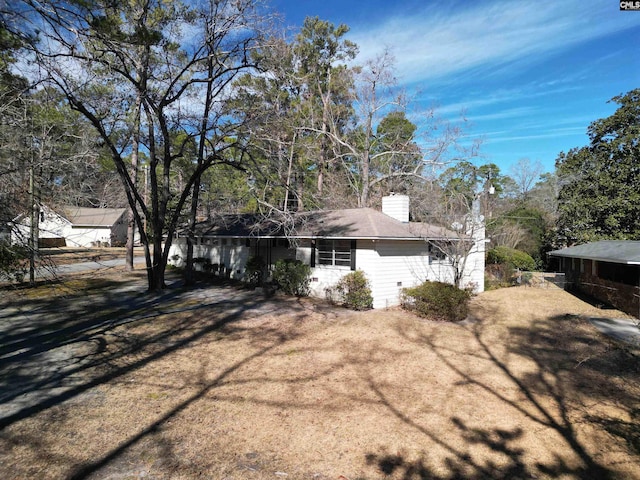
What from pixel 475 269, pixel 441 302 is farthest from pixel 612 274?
pixel 441 302

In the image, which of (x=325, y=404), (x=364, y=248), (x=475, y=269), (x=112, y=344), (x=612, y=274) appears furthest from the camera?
(x=475, y=269)

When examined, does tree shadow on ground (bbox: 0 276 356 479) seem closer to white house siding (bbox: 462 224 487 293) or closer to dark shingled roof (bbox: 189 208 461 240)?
dark shingled roof (bbox: 189 208 461 240)

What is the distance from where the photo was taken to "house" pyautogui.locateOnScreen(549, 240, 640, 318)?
13734 millimetres

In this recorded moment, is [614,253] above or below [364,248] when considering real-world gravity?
below

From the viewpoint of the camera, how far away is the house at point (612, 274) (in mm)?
13734

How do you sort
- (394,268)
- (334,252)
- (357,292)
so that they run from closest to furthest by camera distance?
1. (357,292)
2. (394,268)
3. (334,252)

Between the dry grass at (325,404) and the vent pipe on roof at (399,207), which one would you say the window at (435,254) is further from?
the dry grass at (325,404)

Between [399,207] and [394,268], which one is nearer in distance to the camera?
[394,268]

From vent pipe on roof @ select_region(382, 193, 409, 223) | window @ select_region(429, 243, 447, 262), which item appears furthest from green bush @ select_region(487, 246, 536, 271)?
vent pipe on roof @ select_region(382, 193, 409, 223)

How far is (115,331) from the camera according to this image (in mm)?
10219

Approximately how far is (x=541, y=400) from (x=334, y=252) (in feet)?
29.0

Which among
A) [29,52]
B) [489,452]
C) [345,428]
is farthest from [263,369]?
[29,52]

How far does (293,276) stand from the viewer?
15180mm

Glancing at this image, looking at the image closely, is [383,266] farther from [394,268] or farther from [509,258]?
[509,258]
